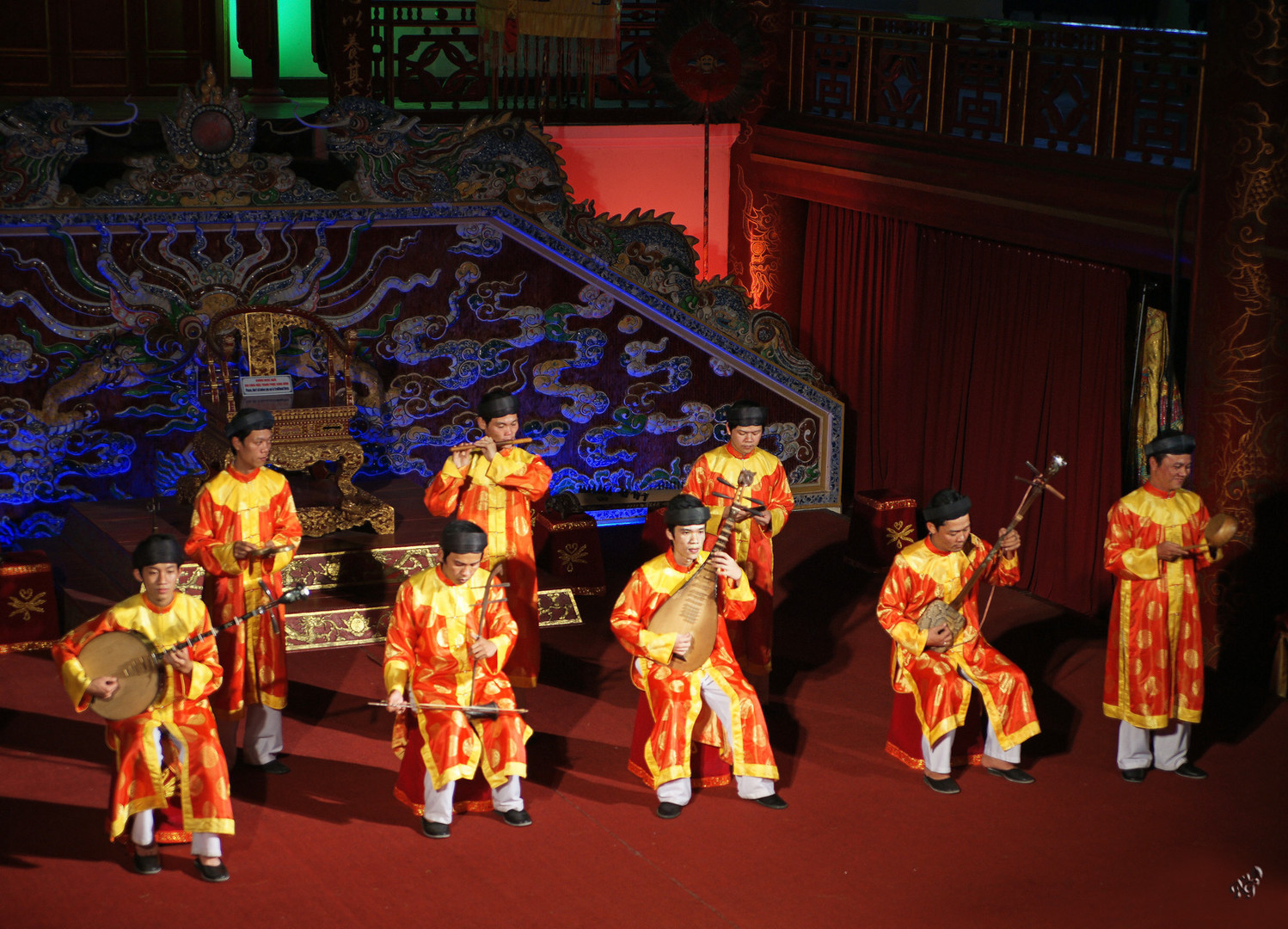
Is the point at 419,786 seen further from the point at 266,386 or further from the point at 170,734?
the point at 266,386

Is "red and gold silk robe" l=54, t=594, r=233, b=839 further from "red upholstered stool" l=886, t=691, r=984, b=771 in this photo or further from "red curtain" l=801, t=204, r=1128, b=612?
"red curtain" l=801, t=204, r=1128, b=612

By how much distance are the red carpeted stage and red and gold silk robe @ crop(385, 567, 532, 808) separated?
0.29 meters

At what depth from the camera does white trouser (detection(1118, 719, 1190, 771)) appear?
6.32 meters

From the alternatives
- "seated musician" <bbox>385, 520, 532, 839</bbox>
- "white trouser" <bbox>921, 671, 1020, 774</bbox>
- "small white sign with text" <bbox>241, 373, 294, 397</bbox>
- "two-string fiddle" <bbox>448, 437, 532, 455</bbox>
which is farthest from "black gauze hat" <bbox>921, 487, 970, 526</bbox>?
"small white sign with text" <bbox>241, 373, 294, 397</bbox>

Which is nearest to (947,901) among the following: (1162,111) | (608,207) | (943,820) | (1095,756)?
(943,820)

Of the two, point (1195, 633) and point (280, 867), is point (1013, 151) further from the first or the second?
point (280, 867)

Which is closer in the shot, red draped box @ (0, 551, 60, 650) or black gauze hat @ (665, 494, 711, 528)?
black gauze hat @ (665, 494, 711, 528)

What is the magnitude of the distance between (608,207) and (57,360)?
13.2ft

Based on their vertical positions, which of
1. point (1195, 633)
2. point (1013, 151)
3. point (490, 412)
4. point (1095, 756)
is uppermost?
point (1013, 151)

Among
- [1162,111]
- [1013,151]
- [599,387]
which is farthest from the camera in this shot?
[599,387]

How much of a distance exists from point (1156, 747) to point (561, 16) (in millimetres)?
5554

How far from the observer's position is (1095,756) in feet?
21.5

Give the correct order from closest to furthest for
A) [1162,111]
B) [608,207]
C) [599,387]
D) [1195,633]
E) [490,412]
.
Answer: [1195,633] → [490,412] → [1162,111] → [599,387] → [608,207]

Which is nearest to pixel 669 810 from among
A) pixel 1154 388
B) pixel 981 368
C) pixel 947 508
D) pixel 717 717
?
pixel 717 717
